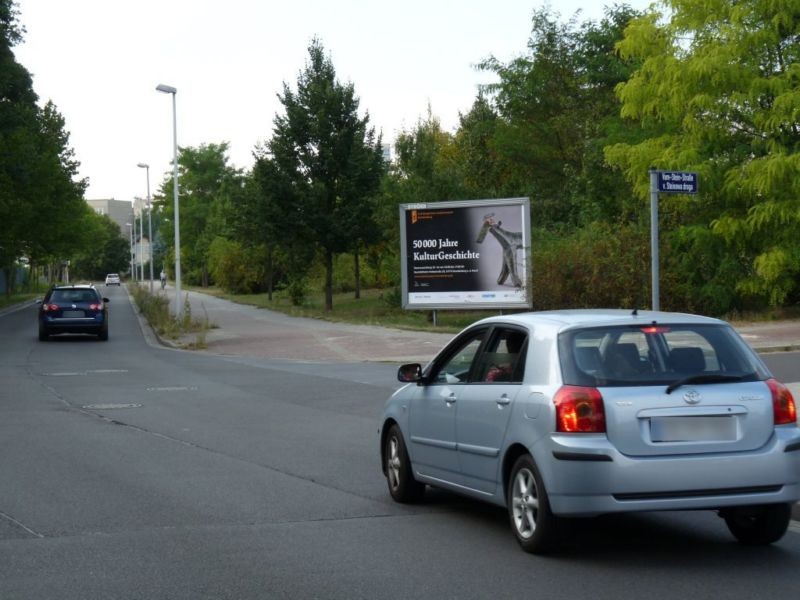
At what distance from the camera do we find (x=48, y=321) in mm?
34750

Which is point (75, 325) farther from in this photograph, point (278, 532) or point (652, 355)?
point (652, 355)

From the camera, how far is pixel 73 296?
115ft

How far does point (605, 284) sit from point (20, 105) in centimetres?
3142

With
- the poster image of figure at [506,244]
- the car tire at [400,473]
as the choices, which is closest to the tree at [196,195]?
the poster image of figure at [506,244]

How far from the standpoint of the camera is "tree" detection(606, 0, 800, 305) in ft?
108

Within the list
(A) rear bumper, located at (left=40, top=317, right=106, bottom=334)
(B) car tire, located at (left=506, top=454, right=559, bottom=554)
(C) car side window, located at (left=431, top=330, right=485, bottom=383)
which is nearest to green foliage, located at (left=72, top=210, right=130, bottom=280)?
(A) rear bumper, located at (left=40, top=317, right=106, bottom=334)

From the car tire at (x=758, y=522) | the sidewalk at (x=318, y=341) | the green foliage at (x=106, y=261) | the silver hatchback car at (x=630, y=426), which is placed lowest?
the sidewalk at (x=318, y=341)

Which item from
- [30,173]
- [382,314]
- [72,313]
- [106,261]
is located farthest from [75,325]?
[106,261]

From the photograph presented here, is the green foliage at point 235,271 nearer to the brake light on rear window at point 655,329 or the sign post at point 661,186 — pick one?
the sign post at point 661,186

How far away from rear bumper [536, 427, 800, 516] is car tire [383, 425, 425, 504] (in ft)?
7.28

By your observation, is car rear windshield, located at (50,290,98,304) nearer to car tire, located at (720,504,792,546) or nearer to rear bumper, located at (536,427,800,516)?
car tire, located at (720,504,792,546)

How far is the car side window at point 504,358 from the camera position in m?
7.39

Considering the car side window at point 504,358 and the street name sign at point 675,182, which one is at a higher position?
the street name sign at point 675,182

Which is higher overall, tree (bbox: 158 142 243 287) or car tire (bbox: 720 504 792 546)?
tree (bbox: 158 142 243 287)
